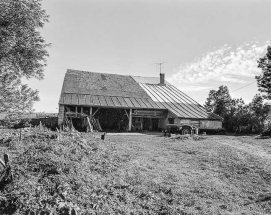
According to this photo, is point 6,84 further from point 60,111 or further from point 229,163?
point 229,163

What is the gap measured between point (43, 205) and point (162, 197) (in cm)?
319

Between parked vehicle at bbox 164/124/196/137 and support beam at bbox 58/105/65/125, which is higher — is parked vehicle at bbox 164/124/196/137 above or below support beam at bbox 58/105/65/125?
below

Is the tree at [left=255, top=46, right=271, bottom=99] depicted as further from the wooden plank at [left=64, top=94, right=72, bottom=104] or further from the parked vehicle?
the wooden plank at [left=64, top=94, right=72, bottom=104]

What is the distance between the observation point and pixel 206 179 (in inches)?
301

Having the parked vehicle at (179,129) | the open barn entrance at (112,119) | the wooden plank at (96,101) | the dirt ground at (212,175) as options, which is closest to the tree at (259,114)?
the parked vehicle at (179,129)

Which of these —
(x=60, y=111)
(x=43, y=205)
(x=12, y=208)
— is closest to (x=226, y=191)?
(x=43, y=205)

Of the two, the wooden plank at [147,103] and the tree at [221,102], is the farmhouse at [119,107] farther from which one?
the tree at [221,102]

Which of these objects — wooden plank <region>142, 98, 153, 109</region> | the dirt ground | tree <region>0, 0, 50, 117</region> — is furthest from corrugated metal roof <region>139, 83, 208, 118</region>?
tree <region>0, 0, 50, 117</region>

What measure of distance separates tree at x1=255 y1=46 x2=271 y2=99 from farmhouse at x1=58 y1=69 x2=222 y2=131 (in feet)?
27.0

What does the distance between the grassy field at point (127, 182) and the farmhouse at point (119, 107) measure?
10814mm

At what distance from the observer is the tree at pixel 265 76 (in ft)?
86.6

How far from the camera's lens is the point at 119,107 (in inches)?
863

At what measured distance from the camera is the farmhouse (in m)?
21.2

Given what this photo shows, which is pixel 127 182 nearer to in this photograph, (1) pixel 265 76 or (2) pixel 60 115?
(2) pixel 60 115
